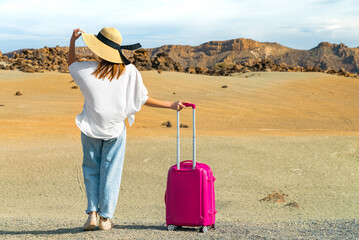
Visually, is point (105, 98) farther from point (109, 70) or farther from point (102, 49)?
point (102, 49)

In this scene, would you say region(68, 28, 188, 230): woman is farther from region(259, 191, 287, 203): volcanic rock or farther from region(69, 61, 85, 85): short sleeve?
region(259, 191, 287, 203): volcanic rock

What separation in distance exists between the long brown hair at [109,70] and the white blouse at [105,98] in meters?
0.03

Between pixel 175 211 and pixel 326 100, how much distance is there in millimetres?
19989

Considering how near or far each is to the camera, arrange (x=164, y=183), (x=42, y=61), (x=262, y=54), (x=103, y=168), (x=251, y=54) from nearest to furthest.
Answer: (x=103, y=168), (x=164, y=183), (x=42, y=61), (x=251, y=54), (x=262, y=54)

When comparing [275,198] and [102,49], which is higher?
[102,49]

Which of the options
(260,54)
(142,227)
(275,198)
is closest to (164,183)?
(275,198)

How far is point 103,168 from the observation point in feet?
13.2

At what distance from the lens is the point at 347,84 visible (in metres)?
27.6

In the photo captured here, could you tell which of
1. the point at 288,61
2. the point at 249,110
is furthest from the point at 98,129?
the point at 288,61

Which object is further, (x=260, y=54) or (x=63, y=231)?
(x=260, y=54)

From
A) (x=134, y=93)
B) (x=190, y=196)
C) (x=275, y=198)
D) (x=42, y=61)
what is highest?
(x=134, y=93)

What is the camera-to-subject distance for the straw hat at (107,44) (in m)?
3.86

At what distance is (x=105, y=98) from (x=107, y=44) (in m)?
0.43

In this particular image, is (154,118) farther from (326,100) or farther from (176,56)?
(176,56)
